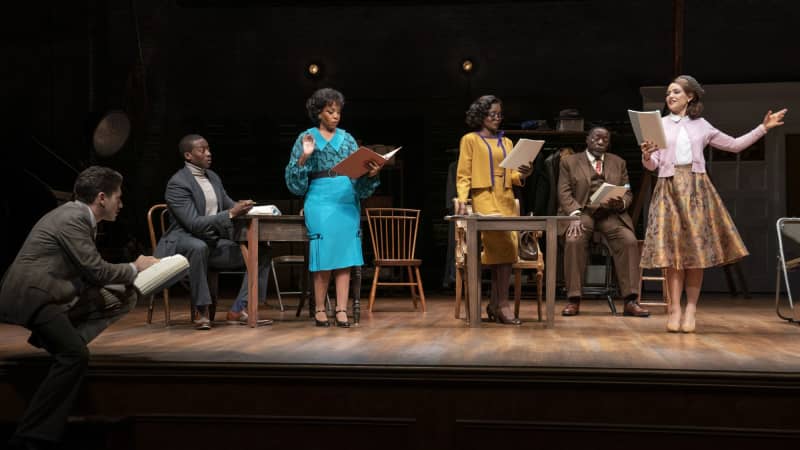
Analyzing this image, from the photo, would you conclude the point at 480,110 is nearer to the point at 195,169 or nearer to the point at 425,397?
the point at 195,169

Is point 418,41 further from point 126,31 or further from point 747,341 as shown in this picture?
point 747,341

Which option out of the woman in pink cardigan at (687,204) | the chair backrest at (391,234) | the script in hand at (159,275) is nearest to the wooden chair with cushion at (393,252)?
the chair backrest at (391,234)

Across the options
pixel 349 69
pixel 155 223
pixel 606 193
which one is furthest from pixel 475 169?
pixel 155 223

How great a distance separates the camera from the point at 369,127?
1043cm

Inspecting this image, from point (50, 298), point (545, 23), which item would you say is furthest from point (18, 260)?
point (545, 23)

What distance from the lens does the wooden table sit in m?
5.29

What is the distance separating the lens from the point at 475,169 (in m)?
5.59

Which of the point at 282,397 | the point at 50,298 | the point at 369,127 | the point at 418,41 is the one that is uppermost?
the point at 418,41

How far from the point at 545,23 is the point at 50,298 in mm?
7761

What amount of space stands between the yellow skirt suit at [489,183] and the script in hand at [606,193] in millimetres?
814

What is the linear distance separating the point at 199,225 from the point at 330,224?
81 cm

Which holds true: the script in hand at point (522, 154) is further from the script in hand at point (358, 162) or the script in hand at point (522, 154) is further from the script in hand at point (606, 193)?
the script in hand at point (606, 193)

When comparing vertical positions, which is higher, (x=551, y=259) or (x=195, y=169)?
(x=195, y=169)

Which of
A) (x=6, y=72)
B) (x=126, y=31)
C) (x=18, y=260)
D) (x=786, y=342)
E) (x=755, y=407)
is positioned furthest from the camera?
(x=126, y=31)
